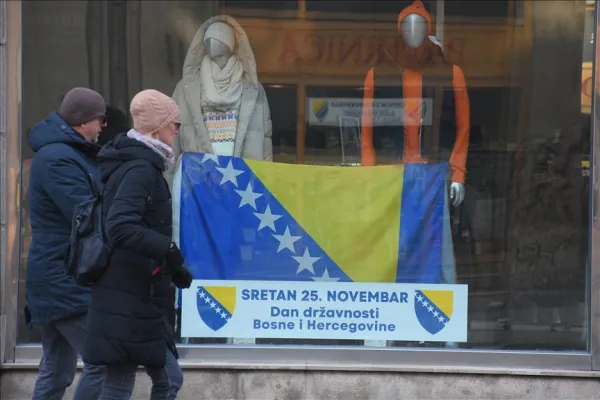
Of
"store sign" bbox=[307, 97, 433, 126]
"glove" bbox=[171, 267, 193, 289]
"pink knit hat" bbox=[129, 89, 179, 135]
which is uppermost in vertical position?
"store sign" bbox=[307, 97, 433, 126]

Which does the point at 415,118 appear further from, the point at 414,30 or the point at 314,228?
the point at 314,228

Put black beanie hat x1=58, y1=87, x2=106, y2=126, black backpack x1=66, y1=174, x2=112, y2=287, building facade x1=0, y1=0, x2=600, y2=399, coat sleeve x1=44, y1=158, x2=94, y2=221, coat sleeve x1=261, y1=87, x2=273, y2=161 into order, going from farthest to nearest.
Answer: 1. coat sleeve x1=261, y1=87, x2=273, y2=161
2. building facade x1=0, y1=0, x2=600, y2=399
3. black beanie hat x1=58, y1=87, x2=106, y2=126
4. coat sleeve x1=44, y1=158, x2=94, y2=221
5. black backpack x1=66, y1=174, x2=112, y2=287

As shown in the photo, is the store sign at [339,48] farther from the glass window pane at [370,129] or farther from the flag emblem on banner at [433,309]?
the flag emblem on banner at [433,309]

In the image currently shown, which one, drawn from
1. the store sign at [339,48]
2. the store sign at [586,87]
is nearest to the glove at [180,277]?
the store sign at [339,48]

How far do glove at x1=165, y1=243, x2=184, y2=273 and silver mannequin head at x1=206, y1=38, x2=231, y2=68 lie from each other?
8.07 feet

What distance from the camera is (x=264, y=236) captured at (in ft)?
19.6

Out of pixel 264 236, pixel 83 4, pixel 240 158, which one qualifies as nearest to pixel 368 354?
pixel 264 236

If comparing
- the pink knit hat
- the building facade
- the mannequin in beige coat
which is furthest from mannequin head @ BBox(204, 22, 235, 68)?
the pink knit hat

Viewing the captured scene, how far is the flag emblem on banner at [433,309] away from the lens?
5887 millimetres

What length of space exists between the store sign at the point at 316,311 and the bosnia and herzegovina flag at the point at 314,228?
0.25 feet

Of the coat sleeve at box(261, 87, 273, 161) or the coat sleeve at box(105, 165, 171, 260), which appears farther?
the coat sleeve at box(261, 87, 273, 161)

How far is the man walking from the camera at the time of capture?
4.37 m

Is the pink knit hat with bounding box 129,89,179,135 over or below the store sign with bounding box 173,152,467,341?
over

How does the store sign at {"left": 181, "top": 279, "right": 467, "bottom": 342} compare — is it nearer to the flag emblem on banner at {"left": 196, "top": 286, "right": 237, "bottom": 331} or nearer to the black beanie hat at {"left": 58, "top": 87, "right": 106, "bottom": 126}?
the flag emblem on banner at {"left": 196, "top": 286, "right": 237, "bottom": 331}
